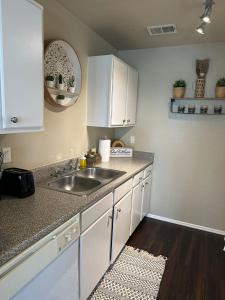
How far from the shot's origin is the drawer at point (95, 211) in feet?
4.85

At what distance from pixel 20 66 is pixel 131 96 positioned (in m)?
1.88

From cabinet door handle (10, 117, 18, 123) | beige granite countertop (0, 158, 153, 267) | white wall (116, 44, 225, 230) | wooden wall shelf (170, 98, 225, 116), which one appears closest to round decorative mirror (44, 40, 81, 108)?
cabinet door handle (10, 117, 18, 123)

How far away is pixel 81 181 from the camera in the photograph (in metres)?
2.09

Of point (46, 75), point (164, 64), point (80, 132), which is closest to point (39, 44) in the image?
point (46, 75)

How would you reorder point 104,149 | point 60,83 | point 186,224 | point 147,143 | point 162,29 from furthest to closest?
point 147,143 → point 186,224 → point 104,149 → point 162,29 → point 60,83

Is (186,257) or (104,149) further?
(104,149)

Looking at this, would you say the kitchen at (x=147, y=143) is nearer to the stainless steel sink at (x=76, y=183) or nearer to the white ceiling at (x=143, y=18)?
the white ceiling at (x=143, y=18)

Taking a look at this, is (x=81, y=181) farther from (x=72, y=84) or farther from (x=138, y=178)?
(x=72, y=84)

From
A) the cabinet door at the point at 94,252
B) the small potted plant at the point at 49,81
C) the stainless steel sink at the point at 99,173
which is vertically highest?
the small potted plant at the point at 49,81

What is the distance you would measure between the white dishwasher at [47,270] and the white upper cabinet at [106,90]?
4.53ft

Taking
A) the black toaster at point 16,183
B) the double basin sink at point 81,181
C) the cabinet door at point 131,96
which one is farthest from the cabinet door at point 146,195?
the black toaster at point 16,183

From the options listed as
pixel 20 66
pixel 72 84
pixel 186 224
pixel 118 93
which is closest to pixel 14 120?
pixel 20 66

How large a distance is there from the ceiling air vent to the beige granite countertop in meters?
1.74

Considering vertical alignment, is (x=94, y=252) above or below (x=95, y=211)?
below
